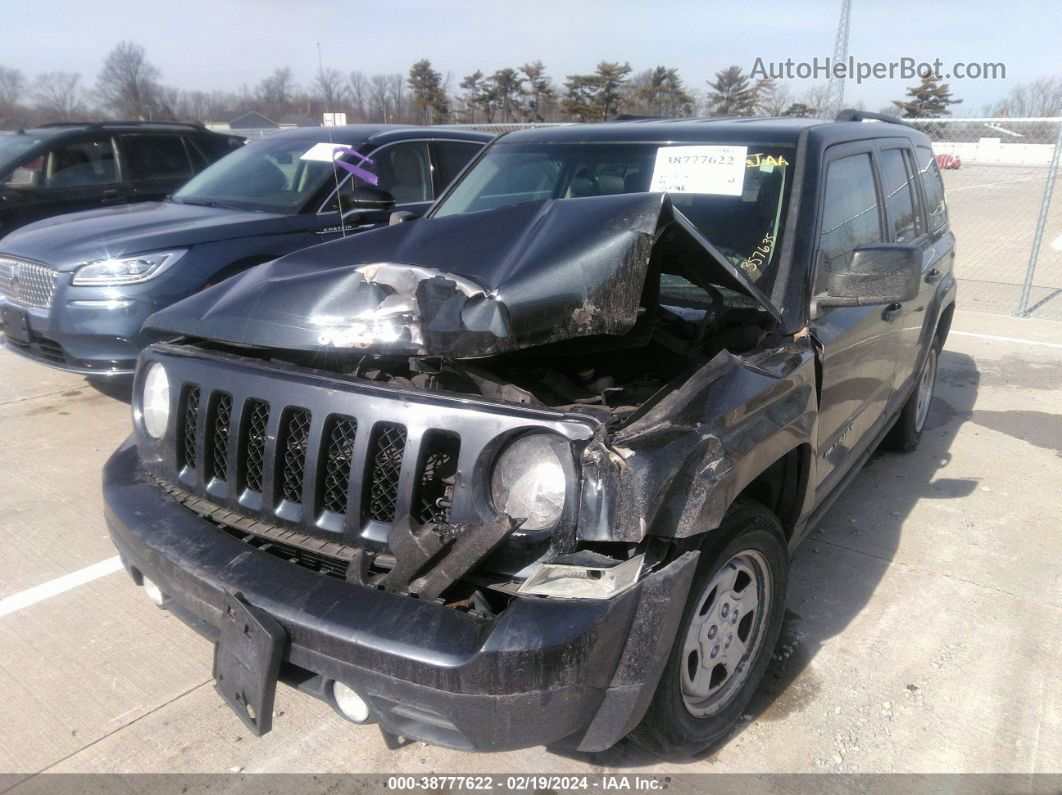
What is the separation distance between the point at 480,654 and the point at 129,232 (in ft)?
14.7

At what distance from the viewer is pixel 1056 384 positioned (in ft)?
21.3

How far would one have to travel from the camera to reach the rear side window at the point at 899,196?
150 inches

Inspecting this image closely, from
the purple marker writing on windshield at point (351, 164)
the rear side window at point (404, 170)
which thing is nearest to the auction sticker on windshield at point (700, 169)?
the purple marker writing on windshield at point (351, 164)

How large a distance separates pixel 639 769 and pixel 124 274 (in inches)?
165

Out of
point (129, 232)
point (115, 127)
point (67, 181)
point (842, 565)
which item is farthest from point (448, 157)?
point (842, 565)

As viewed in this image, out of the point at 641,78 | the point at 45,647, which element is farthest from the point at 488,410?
the point at 641,78

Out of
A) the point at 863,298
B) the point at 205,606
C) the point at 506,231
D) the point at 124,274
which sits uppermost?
the point at 506,231

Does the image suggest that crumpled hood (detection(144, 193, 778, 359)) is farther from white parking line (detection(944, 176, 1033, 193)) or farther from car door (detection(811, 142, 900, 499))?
white parking line (detection(944, 176, 1033, 193))

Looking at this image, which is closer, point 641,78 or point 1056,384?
point 1056,384

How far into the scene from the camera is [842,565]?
141 inches

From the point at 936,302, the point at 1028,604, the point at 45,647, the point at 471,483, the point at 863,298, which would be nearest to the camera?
the point at 471,483

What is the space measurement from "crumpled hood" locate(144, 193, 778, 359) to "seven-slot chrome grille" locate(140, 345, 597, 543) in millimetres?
149

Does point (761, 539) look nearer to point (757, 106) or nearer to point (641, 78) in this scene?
point (757, 106)

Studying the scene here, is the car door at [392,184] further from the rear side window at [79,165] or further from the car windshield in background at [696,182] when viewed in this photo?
the rear side window at [79,165]
